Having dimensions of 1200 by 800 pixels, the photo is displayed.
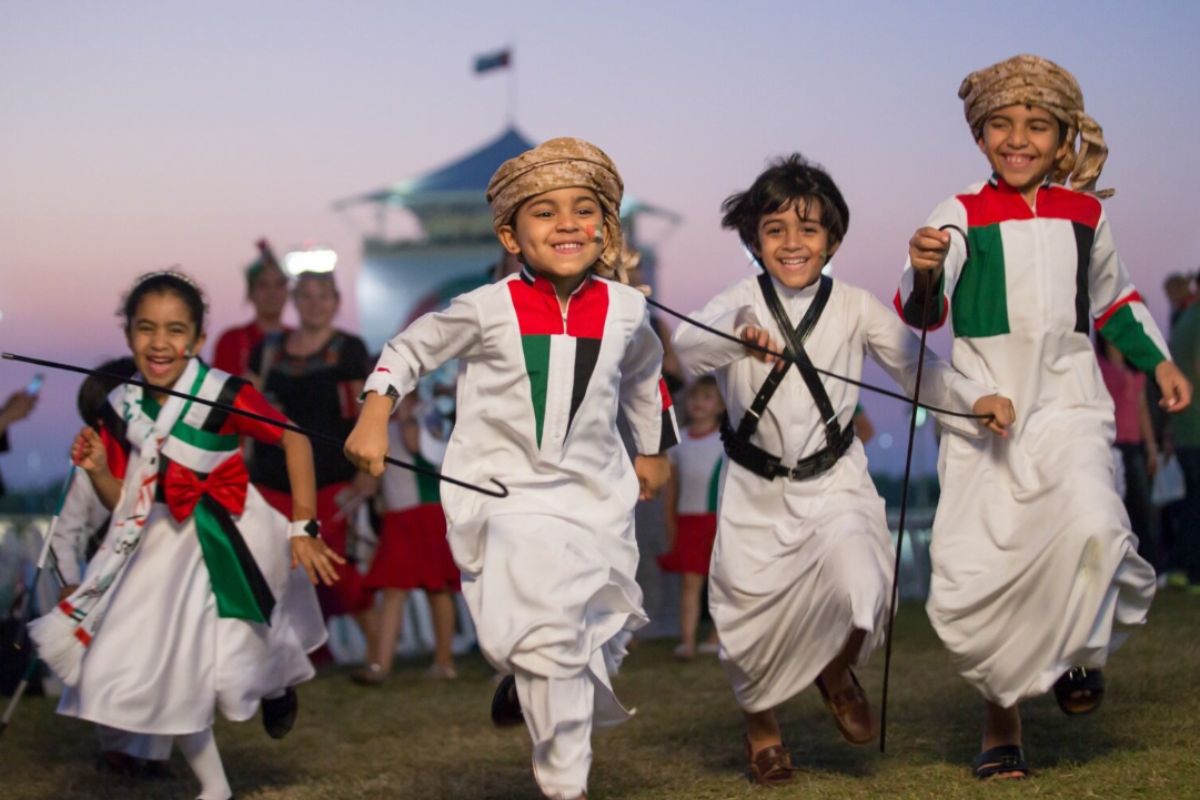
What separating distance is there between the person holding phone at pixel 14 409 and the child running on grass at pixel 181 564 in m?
2.65

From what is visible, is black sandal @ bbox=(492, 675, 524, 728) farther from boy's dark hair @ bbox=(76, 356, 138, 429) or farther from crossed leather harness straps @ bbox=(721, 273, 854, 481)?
boy's dark hair @ bbox=(76, 356, 138, 429)

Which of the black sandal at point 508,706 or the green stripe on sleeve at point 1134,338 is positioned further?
the green stripe on sleeve at point 1134,338

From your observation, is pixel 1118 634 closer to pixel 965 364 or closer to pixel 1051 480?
pixel 1051 480

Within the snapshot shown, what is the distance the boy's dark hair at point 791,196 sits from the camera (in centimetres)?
578

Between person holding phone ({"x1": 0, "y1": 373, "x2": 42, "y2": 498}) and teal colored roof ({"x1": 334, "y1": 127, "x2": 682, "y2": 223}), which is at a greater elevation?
teal colored roof ({"x1": 334, "y1": 127, "x2": 682, "y2": 223})

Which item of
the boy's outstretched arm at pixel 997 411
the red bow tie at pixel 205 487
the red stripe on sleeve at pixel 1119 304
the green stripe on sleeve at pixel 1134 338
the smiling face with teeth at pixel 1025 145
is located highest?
the smiling face with teeth at pixel 1025 145

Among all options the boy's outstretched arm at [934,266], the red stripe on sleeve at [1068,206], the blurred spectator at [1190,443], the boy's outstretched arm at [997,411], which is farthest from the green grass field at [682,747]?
the blurred spectator at [1190,443]

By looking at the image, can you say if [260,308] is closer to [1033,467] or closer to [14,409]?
[14,409]

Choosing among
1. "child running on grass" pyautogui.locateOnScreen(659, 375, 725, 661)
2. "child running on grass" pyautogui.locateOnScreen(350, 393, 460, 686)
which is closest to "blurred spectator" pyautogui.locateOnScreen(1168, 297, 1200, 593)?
"child running on grass" pyautogui.locateOnScreen(659, 375, 725, 661)

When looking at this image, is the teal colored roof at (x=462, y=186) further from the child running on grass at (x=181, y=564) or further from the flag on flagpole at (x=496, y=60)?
the child running on grass at (x=181, y=564)

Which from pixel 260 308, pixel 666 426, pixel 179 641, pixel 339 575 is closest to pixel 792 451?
pixel 666 426

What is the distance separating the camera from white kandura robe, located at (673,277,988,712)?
18.2 feet

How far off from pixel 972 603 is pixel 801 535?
57cm

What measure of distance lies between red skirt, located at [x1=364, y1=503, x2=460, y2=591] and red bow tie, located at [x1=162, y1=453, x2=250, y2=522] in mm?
3681
